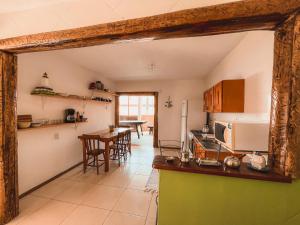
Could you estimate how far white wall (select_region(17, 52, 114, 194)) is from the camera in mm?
2463

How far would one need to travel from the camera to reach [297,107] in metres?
1.08

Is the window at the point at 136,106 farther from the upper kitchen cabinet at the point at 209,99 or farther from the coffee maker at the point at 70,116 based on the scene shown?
the coffee maker at the point at 70,116

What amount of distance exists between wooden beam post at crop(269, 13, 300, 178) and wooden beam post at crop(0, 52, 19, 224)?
2.79 m

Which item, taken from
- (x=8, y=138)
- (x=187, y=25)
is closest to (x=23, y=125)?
(x=8, y=138)

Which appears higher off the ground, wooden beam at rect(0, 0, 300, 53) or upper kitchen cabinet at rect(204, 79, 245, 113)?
wooden beam at rect(0, 0, 300, 53)

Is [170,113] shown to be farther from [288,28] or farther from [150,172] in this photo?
[288,28]

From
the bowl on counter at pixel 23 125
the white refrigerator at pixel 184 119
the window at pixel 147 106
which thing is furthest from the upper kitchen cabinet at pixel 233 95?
the window at pixel 147 106

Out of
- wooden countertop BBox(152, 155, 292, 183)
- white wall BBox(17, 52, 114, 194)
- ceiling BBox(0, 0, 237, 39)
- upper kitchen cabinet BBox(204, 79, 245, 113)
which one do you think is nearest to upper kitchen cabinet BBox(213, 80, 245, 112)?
upper kitchen cabinet BBox(204, 79, 245, 113)

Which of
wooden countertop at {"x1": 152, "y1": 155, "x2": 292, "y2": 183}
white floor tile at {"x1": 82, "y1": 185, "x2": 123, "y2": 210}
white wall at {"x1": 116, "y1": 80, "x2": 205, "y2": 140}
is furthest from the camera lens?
white wall at {"x1": 116, "y1": 80, "x2": 205, "y2": 140}

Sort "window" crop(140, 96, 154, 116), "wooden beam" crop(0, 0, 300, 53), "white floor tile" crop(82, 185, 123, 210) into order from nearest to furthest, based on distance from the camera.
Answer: "wooden beam" crop(0, 0, 300, 53) → "white floor tile" crop(82, 185, 123, 210) → "window" crop(140, 96, 154, 116)

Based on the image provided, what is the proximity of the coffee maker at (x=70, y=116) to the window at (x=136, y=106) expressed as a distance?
6.45m

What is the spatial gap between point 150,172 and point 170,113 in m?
2.69

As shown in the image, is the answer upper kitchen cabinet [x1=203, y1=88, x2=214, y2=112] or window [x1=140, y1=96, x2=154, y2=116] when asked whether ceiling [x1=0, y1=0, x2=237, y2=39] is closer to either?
upper kitchen cabinet [x1=203, y1=88, x2=214, y2=112]

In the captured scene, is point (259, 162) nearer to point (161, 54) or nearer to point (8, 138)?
point (161, 54)
